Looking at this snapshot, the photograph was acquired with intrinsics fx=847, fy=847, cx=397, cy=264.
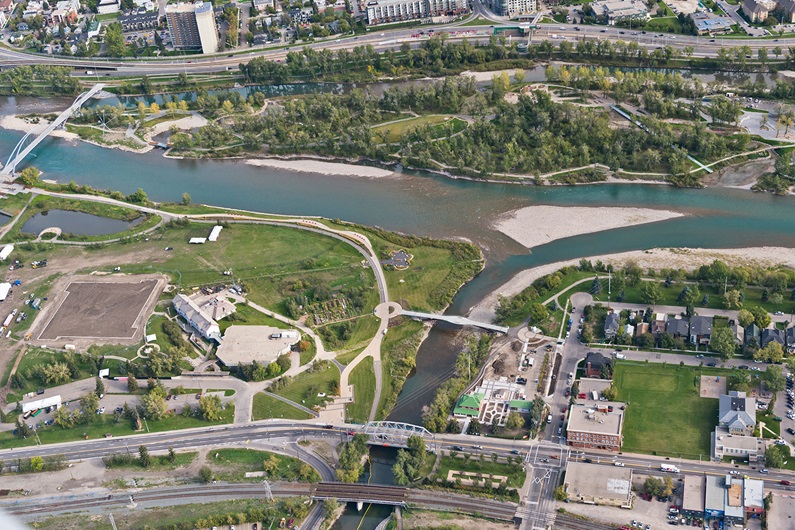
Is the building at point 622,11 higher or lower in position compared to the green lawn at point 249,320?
higher

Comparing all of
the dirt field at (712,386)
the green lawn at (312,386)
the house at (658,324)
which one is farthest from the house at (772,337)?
the green lawn at (312,386)

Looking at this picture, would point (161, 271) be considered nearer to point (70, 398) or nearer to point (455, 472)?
point (70, 398)

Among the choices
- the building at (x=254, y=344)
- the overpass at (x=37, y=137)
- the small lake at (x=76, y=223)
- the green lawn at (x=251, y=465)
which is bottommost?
the green lawn at (x=251, y=465)

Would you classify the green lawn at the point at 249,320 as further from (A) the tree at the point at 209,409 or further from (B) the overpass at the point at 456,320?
(B) the overpass at the point at 456,320

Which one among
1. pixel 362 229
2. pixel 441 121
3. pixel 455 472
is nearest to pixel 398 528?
pixel 455 472

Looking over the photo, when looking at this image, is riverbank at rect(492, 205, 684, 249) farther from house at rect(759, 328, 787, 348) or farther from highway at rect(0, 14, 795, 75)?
highway at rect(0, 14, 795, 75)

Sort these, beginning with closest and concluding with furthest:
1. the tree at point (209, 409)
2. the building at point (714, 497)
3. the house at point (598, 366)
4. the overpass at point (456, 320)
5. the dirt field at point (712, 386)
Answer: the building at point (714, 497)
the dirt field at point (712, 386)
the house at point (598, 366)
the tree at point (209, 409)
the overpass at point (456, 320)

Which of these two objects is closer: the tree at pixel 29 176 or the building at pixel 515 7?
the tree at pixel 29 176

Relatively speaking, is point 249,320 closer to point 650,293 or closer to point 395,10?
point 650,293
